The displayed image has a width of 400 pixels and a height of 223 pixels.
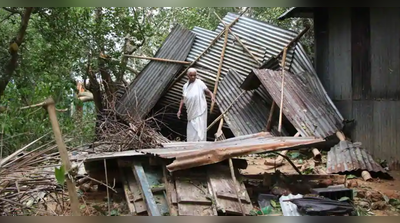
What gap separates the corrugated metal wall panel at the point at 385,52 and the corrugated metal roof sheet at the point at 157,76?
357 centimetres

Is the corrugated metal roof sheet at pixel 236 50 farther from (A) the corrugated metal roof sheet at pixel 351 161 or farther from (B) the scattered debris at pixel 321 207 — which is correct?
(B) the scattered debris at pixel 321 207

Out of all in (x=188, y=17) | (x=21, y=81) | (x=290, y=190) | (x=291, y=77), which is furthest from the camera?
(x=188, y=17)

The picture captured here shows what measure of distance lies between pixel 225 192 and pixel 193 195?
25 centimetres

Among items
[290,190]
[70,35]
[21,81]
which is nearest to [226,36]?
[70,35]

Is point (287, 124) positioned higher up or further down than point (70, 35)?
further down

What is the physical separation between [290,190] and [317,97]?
2534mm

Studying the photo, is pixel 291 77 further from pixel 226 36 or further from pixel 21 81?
pixel 21 81

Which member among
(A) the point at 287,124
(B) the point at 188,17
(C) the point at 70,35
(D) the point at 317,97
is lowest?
(A) the point at 287,124

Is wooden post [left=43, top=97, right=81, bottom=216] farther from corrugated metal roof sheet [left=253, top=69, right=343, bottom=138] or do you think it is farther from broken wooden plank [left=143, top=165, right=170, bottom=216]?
corrugated metal roof sheet [left=253, top=69, right=343, bottom=138]

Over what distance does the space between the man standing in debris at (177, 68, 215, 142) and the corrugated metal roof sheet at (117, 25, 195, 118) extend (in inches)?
59.4

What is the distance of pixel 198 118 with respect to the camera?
572cm

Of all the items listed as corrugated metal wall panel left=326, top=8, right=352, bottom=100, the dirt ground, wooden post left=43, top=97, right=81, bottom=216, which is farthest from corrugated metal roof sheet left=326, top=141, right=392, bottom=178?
wooden post left=43, top=97, right=81, bottom=216

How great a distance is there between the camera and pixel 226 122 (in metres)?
6.46

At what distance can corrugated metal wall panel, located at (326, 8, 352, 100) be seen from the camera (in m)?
5.58
